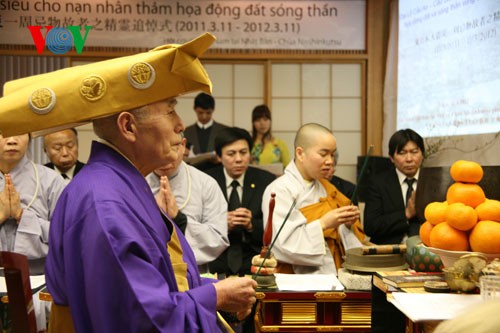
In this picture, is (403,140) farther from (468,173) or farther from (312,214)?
(468,173)

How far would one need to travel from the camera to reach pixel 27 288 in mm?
1453

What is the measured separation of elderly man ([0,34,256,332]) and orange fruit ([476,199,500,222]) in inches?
28.3

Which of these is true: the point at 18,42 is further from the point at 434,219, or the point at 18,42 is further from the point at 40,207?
the point at 434,219

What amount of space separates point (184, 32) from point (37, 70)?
1.45 m

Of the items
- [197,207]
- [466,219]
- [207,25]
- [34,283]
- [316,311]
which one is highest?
[207,25]

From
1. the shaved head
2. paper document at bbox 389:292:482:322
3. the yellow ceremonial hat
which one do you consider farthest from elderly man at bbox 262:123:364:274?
the yellow ceremonial hat

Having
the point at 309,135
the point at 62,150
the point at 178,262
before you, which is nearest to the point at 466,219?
the point at 178,262

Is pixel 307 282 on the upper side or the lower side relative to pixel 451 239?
lower

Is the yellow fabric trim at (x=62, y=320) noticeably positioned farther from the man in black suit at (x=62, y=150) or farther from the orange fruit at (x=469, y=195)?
the man in black suit at (x=62, y=150)

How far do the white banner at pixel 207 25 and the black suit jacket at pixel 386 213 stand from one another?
222cm

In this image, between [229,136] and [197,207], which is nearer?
[197,207]

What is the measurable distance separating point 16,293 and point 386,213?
2598 mm

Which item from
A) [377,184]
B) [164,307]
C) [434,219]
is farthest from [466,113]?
[164,307]

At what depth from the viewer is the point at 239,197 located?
3695 mm
